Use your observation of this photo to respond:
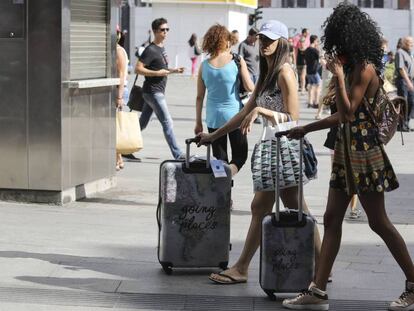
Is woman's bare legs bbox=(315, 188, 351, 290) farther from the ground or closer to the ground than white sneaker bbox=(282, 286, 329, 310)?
farther from the ground

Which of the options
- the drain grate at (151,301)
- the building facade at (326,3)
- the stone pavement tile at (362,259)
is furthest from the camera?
the building facade at (326,3)

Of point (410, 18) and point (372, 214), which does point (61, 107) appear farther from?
point (410, 18)

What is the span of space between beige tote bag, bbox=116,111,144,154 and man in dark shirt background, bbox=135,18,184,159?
1.05 metres

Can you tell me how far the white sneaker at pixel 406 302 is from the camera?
7.15 m

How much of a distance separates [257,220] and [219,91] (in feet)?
10.4

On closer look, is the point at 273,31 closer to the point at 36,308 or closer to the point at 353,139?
the point at 353,139

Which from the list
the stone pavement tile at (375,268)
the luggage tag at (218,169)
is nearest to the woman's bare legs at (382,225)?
the luggage tag at (218,169)

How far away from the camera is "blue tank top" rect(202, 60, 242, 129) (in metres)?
10.8

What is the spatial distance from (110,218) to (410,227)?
2.62 m

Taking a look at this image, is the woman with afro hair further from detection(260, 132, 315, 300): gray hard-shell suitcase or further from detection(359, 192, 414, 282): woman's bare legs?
detection(260, 132, 315, 300): gray hard-shell suitcase

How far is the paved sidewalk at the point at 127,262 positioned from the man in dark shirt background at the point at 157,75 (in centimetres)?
164

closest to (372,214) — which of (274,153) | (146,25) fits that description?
(274,153)

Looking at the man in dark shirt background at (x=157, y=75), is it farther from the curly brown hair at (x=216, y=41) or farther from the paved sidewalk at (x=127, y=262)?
the curly brown hair at (x=216, y=41)

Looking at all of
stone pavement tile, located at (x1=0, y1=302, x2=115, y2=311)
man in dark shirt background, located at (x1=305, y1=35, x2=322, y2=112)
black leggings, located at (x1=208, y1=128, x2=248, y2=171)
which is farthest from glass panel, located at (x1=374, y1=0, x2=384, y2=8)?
stone pavement tile, located at (x1=0, y1=302, x2=115, y2=311)
